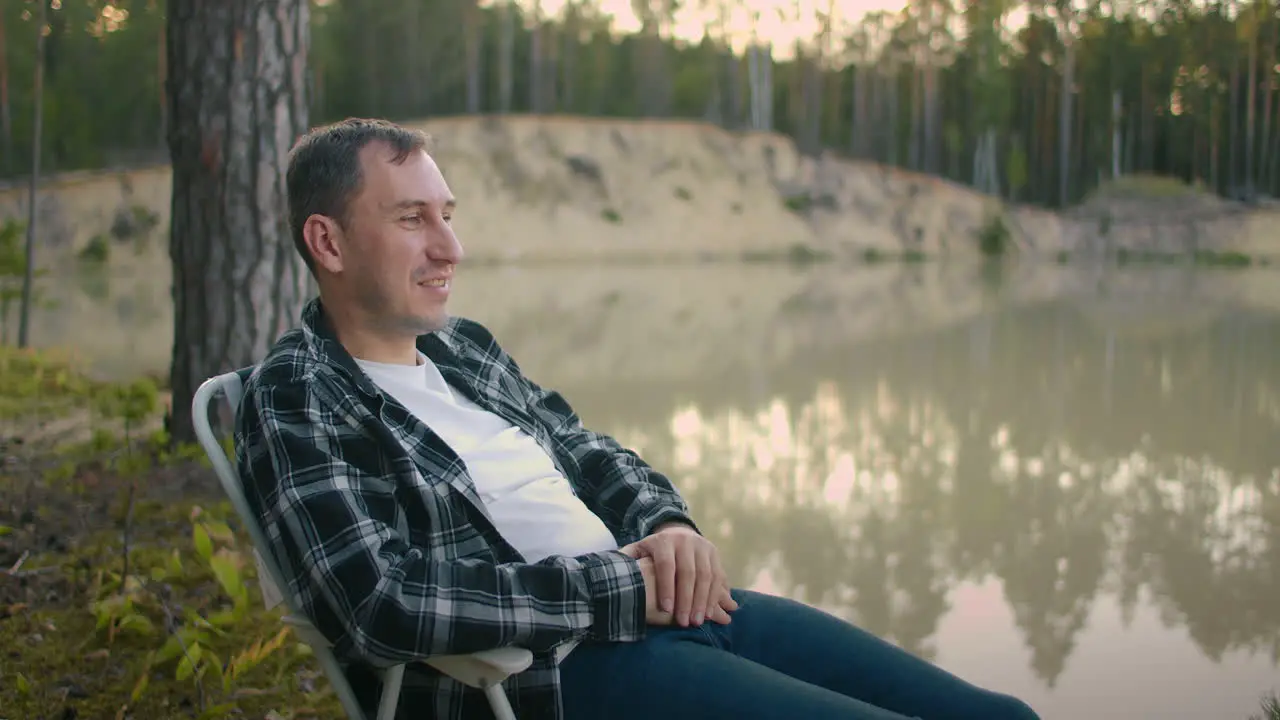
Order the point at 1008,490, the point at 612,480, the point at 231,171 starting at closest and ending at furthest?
the point at 612,480, the point at 231,171, the point at 1008,490

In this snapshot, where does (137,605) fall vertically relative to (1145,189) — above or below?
below

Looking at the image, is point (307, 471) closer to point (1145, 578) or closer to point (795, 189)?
point (1145, 578)

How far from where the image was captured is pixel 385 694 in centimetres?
164

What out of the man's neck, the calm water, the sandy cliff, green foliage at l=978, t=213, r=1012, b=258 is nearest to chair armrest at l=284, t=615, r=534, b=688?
the man's neck

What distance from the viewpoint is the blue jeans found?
1.58 meters

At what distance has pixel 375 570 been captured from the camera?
5.21 feet

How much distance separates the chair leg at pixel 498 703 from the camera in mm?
1599

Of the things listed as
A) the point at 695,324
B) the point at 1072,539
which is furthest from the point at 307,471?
the point at 695,324

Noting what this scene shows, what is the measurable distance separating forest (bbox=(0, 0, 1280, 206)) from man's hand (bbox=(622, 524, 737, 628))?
1412 inches

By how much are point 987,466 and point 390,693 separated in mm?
4904

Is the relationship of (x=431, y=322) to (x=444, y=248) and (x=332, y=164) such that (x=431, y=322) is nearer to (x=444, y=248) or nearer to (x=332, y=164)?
(x=444, y=248)

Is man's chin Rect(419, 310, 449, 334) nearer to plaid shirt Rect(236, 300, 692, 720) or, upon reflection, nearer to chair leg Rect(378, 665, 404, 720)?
plaid shirt Rect(236, 300, 692, 720)

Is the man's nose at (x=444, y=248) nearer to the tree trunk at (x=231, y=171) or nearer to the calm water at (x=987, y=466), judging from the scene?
the calm water at (x=987, y=466)

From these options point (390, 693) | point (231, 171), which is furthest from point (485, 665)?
point (231, 171)
